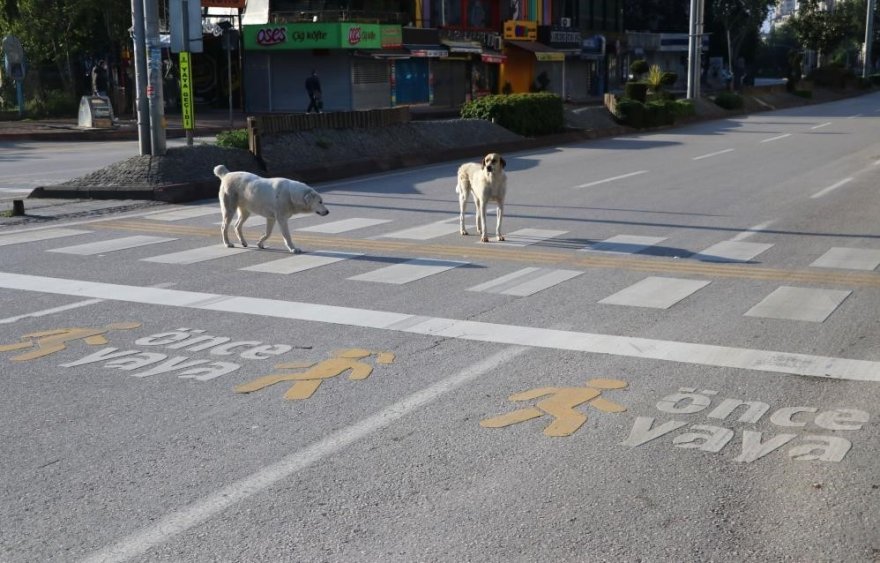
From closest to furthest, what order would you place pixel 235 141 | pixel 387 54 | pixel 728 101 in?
pixel 235 141 < pixel 387 54 < pixel 728 101

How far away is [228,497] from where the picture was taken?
541cm

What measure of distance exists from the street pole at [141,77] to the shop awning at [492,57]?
3658cm

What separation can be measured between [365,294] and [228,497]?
5.03m

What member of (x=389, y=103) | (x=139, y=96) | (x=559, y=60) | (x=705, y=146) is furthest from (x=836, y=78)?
(x=139, y=96)

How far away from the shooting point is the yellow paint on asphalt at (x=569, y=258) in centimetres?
1123

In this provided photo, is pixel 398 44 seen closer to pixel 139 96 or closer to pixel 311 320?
pixel 139 96

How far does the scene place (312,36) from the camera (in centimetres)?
4434

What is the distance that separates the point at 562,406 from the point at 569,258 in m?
5.68

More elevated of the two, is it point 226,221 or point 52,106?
point 52,106

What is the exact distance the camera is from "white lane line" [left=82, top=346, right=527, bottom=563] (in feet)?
16.0

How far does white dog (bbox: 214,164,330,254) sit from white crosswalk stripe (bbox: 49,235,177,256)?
1.30 meters

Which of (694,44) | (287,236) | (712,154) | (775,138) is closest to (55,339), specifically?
(287,236)

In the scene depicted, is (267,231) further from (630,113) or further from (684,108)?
(684,108)

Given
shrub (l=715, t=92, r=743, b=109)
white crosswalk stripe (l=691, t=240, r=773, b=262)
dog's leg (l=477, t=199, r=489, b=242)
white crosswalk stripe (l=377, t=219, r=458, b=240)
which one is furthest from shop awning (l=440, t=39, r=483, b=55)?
white crosswalk stripe (l=691, t=240, r=773, b=262)
